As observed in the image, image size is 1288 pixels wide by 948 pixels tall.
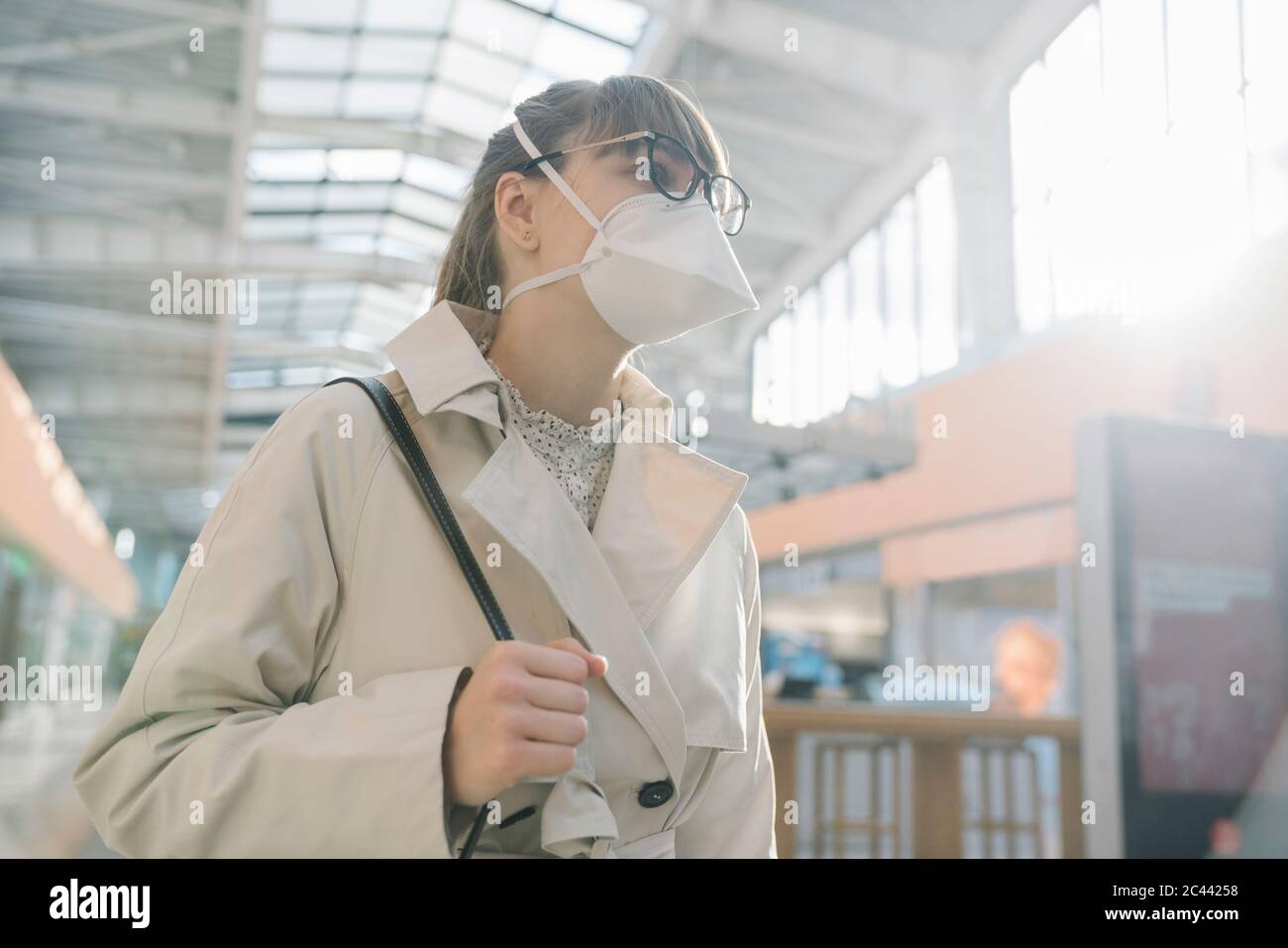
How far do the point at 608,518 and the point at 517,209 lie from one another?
1.52 ft

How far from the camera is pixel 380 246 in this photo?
16656 mm

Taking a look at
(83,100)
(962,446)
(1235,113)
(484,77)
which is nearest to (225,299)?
(83,100)

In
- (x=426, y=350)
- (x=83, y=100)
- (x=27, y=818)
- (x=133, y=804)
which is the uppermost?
(x=83, y=100)

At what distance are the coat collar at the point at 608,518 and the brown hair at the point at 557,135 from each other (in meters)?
0.13

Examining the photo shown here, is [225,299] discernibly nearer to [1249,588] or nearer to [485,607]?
[1249,588]

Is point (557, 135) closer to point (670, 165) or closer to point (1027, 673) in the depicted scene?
point (670, 165)

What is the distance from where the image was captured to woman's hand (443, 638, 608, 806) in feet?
2.96

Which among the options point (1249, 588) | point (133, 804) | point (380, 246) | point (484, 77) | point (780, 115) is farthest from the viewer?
point (380, 246)

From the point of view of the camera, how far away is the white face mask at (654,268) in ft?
4.49

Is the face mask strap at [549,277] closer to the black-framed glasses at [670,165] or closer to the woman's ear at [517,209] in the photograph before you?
the woman's ear at [517,209]

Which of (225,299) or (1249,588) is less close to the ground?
(225,299)

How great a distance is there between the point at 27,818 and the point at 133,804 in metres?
8.69

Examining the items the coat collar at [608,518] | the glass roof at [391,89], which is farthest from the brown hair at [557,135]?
the glass roof at [391,89]

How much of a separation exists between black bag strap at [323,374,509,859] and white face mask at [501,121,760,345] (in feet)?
1.02
